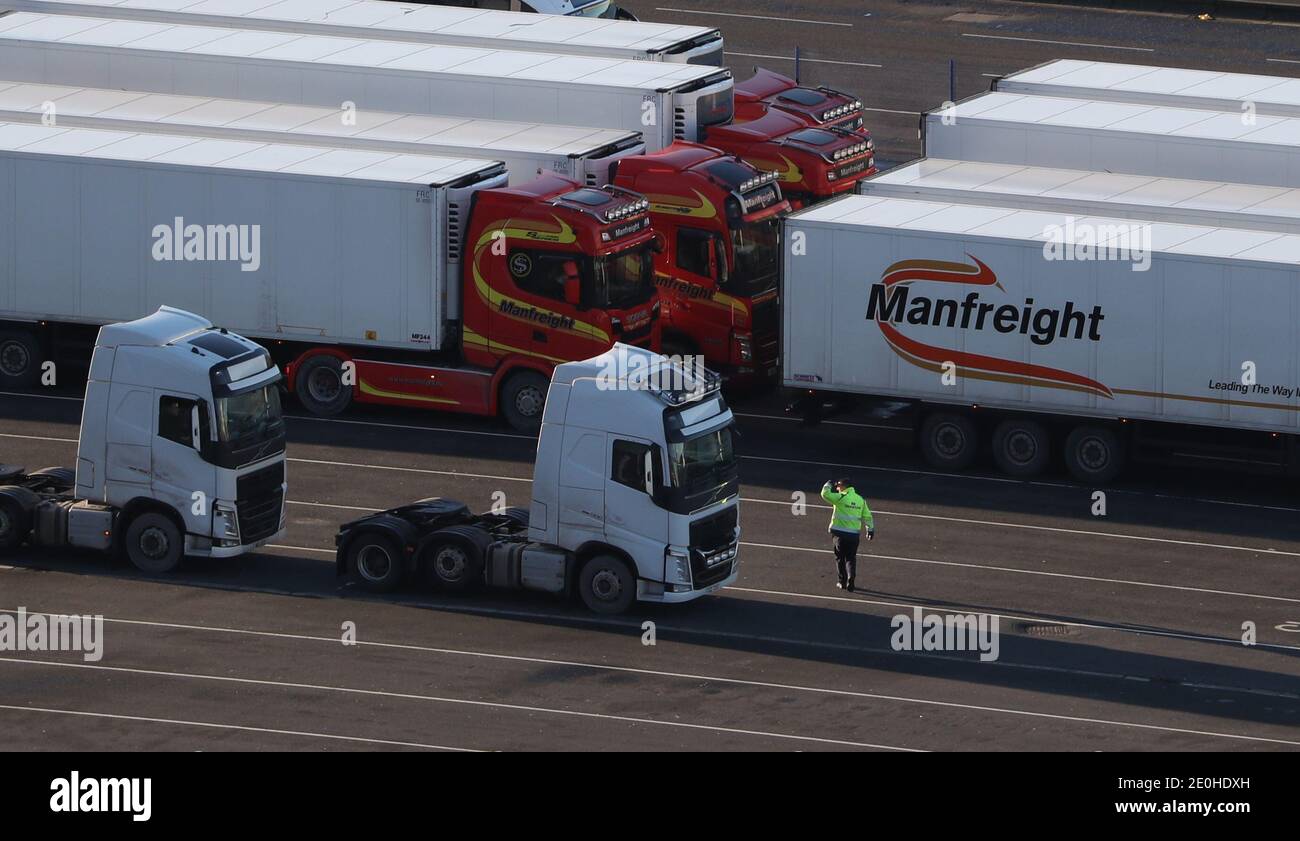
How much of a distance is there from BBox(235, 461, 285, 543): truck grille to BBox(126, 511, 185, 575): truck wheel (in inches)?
36.3

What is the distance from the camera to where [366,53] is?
4853cm

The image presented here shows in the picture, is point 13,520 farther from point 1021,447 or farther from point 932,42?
point 932,42

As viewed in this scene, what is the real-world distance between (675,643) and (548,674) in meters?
2.15

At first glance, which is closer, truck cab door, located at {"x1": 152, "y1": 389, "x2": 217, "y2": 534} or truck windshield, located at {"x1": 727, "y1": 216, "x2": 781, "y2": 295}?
truck cab door, located at {"x1": 152, "y1": 389, "x2": 217, "y2": 534}

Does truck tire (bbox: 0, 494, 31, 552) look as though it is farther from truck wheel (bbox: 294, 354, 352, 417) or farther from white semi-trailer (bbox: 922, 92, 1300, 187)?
white semi-trailer (bbox: 922, 92, 1300, 187)

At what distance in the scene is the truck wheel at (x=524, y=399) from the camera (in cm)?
4147

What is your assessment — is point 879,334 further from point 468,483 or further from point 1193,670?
point 1193,670

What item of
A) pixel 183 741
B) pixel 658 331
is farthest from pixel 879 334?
pixel 183 741

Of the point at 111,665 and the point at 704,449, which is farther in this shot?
the point at 704,449

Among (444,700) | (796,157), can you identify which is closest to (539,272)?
(796,157)

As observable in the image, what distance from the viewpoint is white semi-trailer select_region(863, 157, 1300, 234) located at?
134 ft

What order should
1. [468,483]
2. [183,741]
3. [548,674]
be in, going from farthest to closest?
[468,483]
[548,674]
[183,741]

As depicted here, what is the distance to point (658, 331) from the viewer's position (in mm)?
42375

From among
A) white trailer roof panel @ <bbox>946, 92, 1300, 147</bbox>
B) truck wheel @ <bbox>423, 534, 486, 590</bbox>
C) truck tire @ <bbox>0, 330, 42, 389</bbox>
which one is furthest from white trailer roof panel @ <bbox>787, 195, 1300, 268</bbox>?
truck tire @ <bbox>0, 330, 42, 389</bbox>
